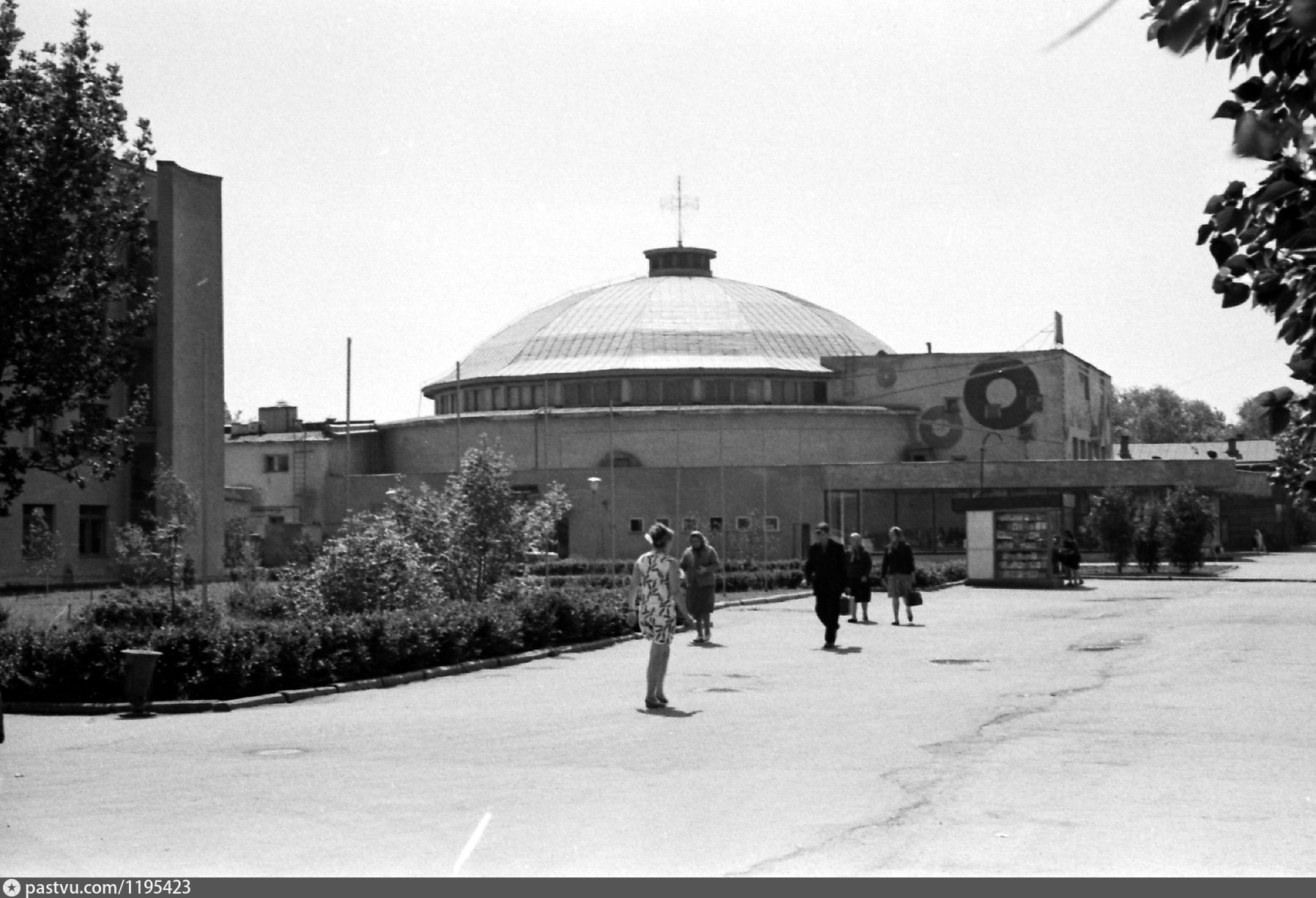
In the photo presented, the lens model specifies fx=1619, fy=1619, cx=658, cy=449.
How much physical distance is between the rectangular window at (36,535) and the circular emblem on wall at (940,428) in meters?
47.3

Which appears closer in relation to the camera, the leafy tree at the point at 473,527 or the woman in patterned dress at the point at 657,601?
the woman in patterned dress at the point at 657,601

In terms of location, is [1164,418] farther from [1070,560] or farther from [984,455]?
[1070,560]

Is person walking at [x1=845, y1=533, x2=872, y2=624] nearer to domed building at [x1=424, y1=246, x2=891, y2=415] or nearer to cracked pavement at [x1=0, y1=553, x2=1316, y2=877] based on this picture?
cracked pavement at [x1=0, y1=553, x2=1316, y2=877]

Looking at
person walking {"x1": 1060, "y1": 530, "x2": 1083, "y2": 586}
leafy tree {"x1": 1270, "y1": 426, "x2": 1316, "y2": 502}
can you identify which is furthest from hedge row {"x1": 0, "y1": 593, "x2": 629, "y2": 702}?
person walking {"x1": 1060, "y1": 530, "x2": 1083, "y2": 586}

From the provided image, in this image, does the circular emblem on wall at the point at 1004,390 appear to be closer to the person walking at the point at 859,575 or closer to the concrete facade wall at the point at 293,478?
the concrete facade wall at the point at 293,478

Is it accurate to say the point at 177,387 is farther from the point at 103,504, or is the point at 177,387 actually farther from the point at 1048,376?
the point at 1048,376

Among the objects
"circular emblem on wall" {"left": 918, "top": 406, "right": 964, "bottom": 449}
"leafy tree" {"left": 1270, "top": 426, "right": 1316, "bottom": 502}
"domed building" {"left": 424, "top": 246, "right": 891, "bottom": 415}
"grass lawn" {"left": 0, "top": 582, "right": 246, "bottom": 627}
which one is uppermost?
"domed building" {"left": 424, "top": 246, "right": 891, "bottom": 415}

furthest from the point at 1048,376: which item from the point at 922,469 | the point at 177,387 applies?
the point at 177,387

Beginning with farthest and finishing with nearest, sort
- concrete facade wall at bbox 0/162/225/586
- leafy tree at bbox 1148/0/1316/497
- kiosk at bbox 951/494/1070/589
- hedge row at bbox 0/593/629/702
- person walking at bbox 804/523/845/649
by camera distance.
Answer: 1. concrete facade wall at bbox 0/162/225/586
2. kiosk at bbox 951/494/1070/589
3. person walking at bbox 804/523/845/649
4. hedge row at bbox 0/593/629/702
5. leafy tree at bbox 1148/0/1316/497

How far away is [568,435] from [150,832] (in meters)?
75.7

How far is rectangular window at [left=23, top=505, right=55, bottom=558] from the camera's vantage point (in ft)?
146

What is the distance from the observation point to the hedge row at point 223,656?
1709cm

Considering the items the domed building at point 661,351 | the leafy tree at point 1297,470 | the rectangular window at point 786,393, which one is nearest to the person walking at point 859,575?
the leafy tree at point 1297,470

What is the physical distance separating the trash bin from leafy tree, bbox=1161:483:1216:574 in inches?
1767
